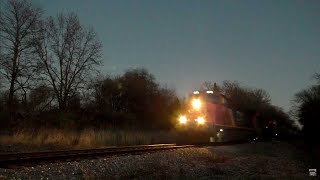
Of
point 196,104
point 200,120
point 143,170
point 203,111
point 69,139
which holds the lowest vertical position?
point 143,170

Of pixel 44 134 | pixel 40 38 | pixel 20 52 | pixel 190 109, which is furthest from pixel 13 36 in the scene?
pixel 190 109

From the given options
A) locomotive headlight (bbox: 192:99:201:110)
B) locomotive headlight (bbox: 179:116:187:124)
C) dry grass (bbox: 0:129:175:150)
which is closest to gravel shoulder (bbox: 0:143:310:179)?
dry grass (bbox: 0:129:175:150)

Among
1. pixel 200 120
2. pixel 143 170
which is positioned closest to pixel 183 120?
pixel 200 120

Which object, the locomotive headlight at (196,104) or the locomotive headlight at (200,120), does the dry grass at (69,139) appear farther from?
the locomotive headlight at (196,104)

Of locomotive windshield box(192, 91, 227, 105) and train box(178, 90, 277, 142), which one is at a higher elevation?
locomotive windshield box(192, 91, 227, 105)

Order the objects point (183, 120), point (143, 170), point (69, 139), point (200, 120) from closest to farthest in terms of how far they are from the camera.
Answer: point (143, 170) < point (69, 139) < point (200, 120) < point (183, 120)

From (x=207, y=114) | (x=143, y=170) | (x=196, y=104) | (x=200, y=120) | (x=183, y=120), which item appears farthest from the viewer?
(x=183, y=120)

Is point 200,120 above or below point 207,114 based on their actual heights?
below

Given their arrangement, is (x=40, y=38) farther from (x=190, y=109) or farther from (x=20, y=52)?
(x=190, y=109)

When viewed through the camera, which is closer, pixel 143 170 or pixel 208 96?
pixel 143 170

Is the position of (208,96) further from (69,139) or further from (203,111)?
(69,139)

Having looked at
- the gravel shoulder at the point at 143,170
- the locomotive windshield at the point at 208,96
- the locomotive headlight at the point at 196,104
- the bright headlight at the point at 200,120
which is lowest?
the gravel shoulder at the point at 143,170

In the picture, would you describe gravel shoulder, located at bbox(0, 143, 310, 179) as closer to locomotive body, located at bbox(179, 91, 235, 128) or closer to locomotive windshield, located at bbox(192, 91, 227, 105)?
locomotive body, located at bbox(179, 91, 235, 128)

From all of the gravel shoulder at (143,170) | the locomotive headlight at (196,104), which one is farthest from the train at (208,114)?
the gravel shoulder at (143,170)
